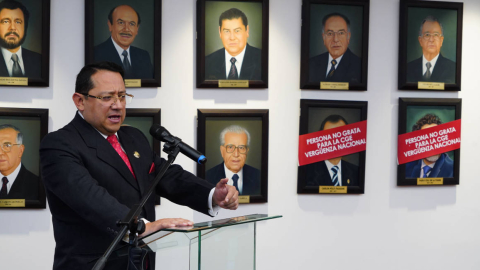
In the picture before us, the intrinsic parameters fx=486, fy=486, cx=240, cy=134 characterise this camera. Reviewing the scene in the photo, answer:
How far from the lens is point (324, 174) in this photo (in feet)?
11.1

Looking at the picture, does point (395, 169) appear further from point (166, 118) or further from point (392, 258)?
point (166, 118)

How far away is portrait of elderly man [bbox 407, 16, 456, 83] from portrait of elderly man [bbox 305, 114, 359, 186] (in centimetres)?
62

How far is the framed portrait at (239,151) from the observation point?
3213 millimetres

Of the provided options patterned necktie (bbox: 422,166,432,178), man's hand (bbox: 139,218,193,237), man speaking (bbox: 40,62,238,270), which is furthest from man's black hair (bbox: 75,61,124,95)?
patterned necktie (bbox: 422,166,432,178)

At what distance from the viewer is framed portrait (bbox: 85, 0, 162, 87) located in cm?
308

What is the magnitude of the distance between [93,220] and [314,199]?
1.98m

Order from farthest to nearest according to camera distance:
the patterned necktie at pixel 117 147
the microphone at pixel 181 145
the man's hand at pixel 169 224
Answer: the patterned necktie at pixel 117 147, the microphone at pixel 181 145, the man's hand at pixel 169 224

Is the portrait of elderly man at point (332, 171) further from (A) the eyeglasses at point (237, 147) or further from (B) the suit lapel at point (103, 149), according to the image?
(B) the suit lapel at point (103, 149)

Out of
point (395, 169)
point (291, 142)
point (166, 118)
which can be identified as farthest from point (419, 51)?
point (166, 118)

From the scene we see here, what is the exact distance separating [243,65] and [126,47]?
764 millimetres

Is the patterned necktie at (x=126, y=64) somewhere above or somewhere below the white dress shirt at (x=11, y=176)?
above

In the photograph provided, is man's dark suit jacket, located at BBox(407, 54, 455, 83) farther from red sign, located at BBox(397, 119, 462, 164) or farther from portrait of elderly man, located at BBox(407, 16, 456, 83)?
red sign, located at BBox(397, 119, 462, 164)

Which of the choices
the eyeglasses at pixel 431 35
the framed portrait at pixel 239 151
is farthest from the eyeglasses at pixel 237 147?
the eyeglasses at pixel 431 35

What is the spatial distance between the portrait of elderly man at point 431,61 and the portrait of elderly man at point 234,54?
1126 mm
